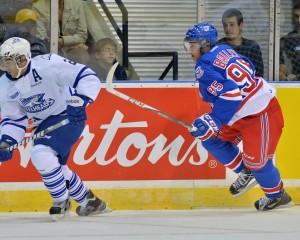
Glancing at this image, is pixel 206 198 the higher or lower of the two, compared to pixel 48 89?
lower

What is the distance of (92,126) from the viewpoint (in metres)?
6.55

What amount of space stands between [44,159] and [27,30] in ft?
3.47

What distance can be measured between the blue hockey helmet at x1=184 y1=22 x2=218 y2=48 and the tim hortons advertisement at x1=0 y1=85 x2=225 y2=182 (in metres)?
0.47

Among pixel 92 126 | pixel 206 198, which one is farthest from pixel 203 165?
pixel 92 126

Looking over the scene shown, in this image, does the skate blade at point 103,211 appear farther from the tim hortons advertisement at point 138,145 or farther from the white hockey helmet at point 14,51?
the white hockey helmet at point 14,51

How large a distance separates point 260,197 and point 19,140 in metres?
1.61

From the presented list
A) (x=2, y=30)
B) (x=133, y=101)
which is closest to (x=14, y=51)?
(x=2, y=30)

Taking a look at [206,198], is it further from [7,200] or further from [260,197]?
[7,200]

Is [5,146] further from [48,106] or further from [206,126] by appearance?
[206,126]

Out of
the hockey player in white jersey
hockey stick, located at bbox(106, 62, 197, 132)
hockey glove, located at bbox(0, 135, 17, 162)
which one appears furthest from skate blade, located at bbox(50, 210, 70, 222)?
hockey stick, located at bbox(106, 62, 197, 132)

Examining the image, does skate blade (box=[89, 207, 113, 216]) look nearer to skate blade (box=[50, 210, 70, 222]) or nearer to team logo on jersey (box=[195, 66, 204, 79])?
skate blade (box=[50, 210, 70, 222])

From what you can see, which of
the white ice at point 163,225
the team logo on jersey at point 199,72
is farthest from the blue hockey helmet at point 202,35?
the white ice at point 163,225

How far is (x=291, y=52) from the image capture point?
22.7 feet

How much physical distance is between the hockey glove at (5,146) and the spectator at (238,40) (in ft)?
5.21
